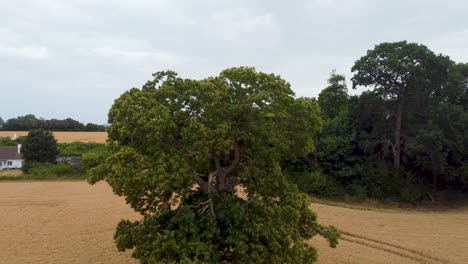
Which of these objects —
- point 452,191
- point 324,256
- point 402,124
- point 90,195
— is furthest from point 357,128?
point 90,195

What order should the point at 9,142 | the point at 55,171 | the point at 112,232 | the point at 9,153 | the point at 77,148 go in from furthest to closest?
the point at 9,142
the point at 77,148
the point at 9,153
the point at 55,171
the point at 112,232

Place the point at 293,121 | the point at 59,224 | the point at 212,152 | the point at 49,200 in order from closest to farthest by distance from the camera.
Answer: the point at 212,152
the point at 293,121
the point at 59,224
the point at 49,200

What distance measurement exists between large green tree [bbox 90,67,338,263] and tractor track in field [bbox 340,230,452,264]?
5.90 meters

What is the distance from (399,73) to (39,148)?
33.9m

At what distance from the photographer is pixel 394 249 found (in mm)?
16141

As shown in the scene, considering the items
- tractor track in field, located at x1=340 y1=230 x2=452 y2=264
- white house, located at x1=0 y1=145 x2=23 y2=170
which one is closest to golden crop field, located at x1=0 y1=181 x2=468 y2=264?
tractor track in field, located at x1=340 y1=230 x2=452 y2=264

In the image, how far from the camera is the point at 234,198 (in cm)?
1090

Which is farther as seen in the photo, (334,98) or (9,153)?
(9,153)

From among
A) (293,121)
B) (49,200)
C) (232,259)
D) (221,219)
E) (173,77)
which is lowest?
(49,200)

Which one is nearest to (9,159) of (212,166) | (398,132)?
(398,132)

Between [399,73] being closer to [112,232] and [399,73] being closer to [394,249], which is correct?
[394,249]

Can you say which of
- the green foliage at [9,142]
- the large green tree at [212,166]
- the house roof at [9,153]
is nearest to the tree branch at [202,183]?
the large green tree at [212,166]

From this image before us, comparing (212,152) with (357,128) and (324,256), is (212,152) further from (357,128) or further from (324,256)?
(357,128)

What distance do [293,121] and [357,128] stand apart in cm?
2047
